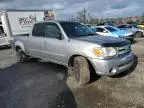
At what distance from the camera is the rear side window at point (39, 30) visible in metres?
7.27

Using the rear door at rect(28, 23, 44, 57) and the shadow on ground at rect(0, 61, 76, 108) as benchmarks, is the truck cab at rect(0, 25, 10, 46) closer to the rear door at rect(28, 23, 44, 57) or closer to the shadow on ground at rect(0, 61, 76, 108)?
the shadow on ground at rect(0, 61, 76, 108)

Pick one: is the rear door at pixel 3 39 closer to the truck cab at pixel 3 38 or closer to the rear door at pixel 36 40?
the truck cab at pixel 3 38

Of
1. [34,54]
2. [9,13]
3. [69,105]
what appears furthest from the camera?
[9,13]

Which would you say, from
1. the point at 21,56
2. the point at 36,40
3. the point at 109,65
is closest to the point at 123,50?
the point at 109,65

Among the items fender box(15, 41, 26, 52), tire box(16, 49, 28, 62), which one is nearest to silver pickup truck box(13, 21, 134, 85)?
fender box(15, 41, 26, 52)

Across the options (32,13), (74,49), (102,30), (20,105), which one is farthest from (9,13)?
(20,105)

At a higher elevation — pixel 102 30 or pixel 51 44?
pixel 51 44

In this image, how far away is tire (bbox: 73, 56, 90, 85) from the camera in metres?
5.58

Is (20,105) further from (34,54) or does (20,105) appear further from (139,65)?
(139,65)

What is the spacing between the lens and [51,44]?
6.55 metres

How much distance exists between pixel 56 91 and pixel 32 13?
12601mm

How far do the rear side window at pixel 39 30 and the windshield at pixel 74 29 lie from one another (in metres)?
0.96

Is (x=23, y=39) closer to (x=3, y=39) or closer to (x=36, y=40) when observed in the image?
(x=36, y=40)

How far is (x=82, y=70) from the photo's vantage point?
220 inches
